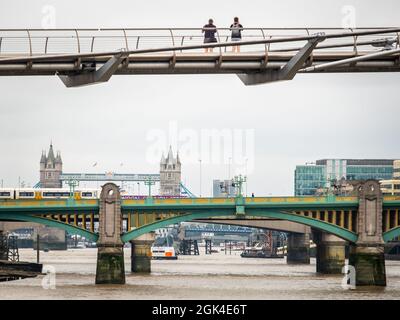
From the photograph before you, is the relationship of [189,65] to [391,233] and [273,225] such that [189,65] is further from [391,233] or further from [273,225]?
[273,225]

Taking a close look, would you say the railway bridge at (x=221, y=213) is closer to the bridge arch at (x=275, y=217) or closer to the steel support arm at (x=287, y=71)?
the bridge arch at (x=275, y=217)

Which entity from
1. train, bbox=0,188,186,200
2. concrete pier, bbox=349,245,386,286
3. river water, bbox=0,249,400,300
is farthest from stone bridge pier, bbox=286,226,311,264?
concrete pier, bbox=349,245,386,286

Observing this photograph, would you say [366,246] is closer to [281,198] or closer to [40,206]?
[281,198]

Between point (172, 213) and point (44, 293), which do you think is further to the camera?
point (172, 213)

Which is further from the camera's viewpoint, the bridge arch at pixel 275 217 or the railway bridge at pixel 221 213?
the bridge arch at pixel 275 217

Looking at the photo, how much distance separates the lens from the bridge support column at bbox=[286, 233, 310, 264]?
154 metres

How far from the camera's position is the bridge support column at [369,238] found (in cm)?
10031

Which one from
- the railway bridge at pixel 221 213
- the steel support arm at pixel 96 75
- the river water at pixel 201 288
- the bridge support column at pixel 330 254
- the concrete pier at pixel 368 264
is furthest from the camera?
the bridge support column at pixel 330 254

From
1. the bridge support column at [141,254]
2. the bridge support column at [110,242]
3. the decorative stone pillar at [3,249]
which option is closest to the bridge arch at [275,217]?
the bridge support column at [110,242]

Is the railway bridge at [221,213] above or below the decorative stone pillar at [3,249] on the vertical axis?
above

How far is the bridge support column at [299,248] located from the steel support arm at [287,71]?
111 metres
